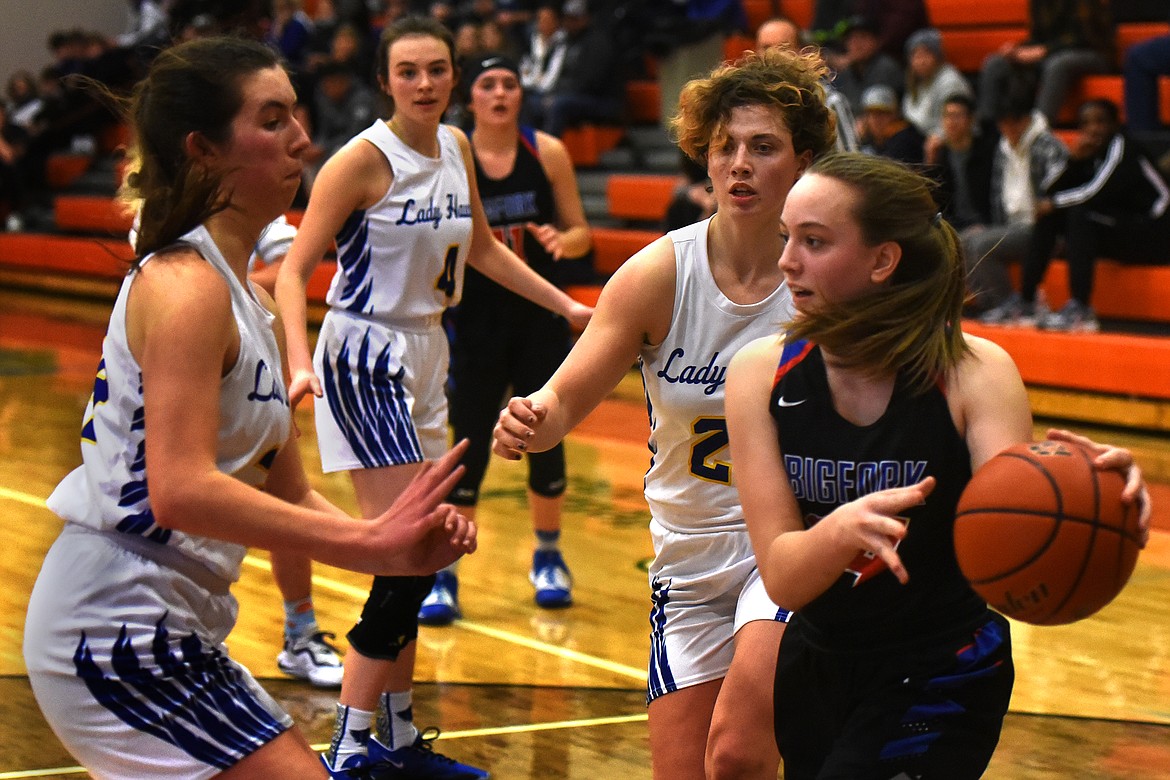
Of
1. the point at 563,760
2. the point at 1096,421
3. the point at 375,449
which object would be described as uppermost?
the point at 375,449

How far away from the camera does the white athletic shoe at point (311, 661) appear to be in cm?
469

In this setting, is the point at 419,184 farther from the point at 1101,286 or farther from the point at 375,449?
the point at 1101,286

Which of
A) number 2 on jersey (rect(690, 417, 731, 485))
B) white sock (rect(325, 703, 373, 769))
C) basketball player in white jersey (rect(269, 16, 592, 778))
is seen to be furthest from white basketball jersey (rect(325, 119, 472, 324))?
number 2 on jersey (rect(690, 417, 731, 485))

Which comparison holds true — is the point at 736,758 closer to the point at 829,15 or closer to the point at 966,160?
the point at 966,160

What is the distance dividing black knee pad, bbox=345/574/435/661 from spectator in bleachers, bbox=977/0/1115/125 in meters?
7.37

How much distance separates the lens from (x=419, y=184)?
14.4ft

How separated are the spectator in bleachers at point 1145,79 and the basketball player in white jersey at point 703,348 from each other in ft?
24.7

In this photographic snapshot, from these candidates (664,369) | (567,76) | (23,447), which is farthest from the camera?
(567,76)

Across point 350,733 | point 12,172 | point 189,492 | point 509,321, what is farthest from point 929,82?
point 12,172

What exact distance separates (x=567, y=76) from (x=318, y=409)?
8.98 meters

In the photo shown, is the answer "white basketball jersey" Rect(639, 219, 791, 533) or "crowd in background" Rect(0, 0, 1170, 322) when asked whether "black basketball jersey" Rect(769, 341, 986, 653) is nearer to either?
"white basketball jersey" Rect(639, 219, 791, 533)

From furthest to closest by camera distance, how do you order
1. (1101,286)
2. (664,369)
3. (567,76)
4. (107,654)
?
1. (567,76)
2. (1101,286)
3. (664,369)
4. (107,654)

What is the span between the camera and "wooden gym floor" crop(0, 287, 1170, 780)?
161 inches

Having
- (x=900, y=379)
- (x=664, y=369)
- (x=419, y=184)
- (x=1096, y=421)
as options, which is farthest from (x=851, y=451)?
(x=1096, y=421)
